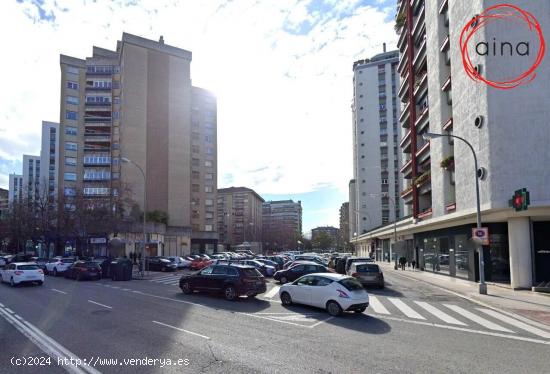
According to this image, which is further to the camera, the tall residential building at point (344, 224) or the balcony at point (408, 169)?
the tall residential building at point (344, 224)

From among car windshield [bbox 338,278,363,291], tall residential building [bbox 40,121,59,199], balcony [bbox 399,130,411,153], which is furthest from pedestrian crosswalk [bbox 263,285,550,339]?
tall residential building [bbox 40,121,59,199]

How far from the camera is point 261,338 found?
9.91 metres

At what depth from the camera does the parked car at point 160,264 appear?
37.2 metres

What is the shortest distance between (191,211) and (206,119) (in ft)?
66.5

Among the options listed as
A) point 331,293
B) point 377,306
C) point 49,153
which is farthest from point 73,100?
point 331,293

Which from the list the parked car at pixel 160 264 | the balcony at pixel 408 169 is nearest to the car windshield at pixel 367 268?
the parked car at pixel 160 264

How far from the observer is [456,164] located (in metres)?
28.1

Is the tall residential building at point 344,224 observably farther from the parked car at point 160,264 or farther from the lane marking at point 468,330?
the lane marking at point 468,330

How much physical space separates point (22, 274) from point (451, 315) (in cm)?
2218

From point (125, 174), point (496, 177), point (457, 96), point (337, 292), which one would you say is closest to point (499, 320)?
point (337, 292)

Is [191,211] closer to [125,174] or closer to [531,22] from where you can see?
[125,174]

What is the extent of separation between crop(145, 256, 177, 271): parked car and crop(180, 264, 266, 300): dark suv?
19.3m

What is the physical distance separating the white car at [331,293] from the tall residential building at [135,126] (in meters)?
53.7

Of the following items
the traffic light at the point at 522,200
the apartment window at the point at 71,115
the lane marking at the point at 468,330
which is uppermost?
the apartment window at the point at 71,115
